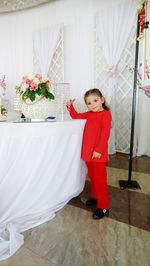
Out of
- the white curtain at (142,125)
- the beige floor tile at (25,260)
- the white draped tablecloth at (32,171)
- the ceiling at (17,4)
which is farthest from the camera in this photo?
the ceiling at (17,4)

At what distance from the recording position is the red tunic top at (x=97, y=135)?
140 centimetres

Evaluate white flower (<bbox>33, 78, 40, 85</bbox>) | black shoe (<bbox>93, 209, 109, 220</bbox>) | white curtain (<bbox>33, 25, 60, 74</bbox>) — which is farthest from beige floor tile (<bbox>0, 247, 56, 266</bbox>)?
white curtain (<bbox>33, 25, 60, 74</bbox>)

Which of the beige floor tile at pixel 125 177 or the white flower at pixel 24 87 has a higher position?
the white flower at pixel 24 87

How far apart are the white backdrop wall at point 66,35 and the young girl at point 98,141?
5.89 ft

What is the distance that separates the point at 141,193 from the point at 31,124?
4.00ft

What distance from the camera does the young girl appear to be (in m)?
1.41

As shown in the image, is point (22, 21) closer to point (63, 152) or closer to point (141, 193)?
point (63, 152)

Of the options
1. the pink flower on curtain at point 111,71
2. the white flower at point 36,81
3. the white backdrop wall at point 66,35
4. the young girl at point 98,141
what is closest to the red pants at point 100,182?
the young girl at point 98,141

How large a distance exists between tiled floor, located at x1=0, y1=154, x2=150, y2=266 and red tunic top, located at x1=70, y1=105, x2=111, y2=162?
442 mm

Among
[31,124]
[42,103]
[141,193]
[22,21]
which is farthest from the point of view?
[22,21]

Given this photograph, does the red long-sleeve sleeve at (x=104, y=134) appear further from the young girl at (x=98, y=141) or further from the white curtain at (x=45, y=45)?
the white curtain at (x=45, y=45)

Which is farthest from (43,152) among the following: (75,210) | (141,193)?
(141,193)

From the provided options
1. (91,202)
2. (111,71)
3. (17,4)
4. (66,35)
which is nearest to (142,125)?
(111,71)

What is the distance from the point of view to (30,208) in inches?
55.9
